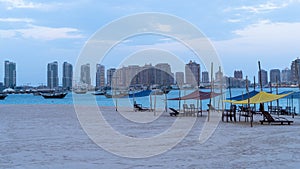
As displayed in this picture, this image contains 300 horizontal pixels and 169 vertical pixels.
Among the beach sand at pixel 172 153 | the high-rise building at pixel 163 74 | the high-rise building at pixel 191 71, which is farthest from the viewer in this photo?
the high-rise building at pixel 163 74

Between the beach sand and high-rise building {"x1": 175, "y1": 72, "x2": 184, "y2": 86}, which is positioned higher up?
high-rise building {"x1": 175, "y1": 72, "x2": 184, "y2": 86}

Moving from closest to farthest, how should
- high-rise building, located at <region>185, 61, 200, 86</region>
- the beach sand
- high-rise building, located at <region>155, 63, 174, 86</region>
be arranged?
the beach sand, high-rise building, located at <region>185, 61, 200, 86</region>, high-rise building, located at <region>155, 63, 174, 86</region>

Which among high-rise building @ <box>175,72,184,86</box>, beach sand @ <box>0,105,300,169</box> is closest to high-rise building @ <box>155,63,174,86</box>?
high-rise building @ <box>175,72,184,86</box>

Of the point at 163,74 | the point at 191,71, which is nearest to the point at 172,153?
the point at 191,71

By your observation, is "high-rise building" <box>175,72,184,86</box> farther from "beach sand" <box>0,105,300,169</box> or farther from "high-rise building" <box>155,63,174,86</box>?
"beach sand" <box>0,105,300,169</box>

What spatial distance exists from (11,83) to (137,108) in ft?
323

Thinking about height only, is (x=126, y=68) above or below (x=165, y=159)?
above

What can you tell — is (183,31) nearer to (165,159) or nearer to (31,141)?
(31,141)

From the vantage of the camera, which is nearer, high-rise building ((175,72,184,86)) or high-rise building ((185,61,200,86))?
high-rise building ((185,61,200,86))

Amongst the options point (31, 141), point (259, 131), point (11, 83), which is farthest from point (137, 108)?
point (11, 83)

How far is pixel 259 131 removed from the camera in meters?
12.2

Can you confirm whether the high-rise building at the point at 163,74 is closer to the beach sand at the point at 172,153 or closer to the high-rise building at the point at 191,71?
the high-rise building at the point at 191,71

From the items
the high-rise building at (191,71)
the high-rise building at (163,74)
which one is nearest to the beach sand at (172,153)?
the high-rise building at (191,71)

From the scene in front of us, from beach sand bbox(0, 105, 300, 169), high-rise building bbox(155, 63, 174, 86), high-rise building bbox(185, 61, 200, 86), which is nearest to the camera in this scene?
beach sand bbox(0, 105, 300, 169)
